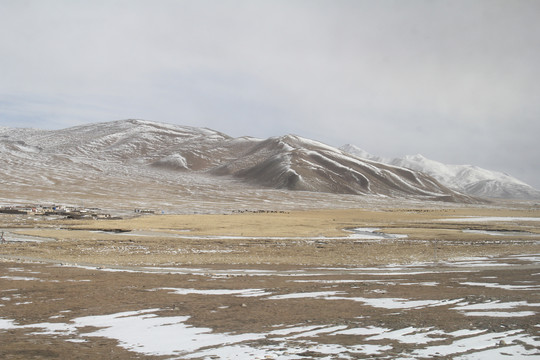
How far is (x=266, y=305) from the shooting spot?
1792cm

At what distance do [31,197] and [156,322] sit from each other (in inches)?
5837

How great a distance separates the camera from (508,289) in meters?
21.2

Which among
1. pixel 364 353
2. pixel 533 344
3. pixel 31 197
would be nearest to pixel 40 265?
pixel 364 353

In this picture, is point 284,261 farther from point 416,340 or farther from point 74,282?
point 416,340

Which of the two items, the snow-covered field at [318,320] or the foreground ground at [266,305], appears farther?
the foreground ground at [266,305]

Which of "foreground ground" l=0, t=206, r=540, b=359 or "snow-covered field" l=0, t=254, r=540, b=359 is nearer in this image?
"snow-covered field" l=0, t=254, r=540, b=359

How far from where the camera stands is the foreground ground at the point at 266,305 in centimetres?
1231

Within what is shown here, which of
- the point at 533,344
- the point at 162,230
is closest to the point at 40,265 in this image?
the point at 533,344

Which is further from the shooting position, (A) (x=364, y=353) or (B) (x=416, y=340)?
(B) (x=416, y=340)

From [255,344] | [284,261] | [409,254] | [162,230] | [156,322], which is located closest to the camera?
[255,344]

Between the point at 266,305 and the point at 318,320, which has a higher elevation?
the point at 318,320

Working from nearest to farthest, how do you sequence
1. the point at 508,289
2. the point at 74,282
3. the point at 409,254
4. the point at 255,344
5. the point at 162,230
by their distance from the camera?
the point at 255,344 < the point at 508,289 < the point at 74,282 < the point at 409,254 < the point at 162,230

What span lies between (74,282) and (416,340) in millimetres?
17369

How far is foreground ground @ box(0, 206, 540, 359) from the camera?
40.4ft
